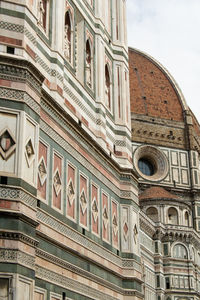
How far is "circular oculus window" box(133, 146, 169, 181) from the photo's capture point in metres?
52.9

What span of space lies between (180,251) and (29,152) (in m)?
38.5

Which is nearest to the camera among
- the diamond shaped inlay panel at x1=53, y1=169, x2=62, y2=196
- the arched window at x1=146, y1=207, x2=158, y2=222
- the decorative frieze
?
the decorative frieze

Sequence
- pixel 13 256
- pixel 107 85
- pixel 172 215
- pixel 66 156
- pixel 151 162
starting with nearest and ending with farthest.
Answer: pixel 13 256, pixel 66 156, pixel 107 85, pixel 172 215, pixel 151 162

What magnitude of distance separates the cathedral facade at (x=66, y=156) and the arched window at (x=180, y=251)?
31790mm

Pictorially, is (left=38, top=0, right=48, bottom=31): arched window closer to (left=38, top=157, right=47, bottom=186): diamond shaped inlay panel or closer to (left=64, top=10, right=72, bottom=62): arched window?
(left=64, top=10, right=72, bottom=62): arched window

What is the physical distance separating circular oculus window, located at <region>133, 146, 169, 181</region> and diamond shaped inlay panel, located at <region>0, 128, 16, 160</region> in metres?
43.8

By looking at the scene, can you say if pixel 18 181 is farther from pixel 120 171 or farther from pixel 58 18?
pixel 120 171

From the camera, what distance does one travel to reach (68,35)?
13047 mm

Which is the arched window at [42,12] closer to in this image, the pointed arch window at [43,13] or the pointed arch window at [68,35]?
the pointed arch window at [43,13]

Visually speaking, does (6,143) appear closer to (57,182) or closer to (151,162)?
(57,182)

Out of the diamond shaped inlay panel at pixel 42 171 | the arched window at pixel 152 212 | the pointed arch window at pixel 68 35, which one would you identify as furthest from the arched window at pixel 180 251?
the diamond shaped inlay panel at pixel 42 171

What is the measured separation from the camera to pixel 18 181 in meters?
8.72

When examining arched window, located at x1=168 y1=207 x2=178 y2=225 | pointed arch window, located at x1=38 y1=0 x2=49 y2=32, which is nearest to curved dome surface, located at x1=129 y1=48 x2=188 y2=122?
arched window, located at x1=168 y1=207 x2=178 y2=225

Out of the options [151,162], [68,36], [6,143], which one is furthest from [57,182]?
[151,162]
